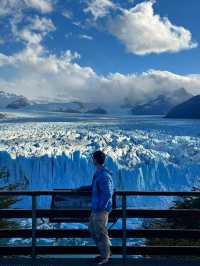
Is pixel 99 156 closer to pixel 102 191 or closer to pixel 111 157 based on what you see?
pixel 102 191

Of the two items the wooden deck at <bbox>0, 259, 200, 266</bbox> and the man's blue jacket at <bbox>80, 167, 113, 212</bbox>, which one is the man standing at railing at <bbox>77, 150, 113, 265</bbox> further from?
the wooden deck at <bbox>0, 259, 200, 266</bbox>

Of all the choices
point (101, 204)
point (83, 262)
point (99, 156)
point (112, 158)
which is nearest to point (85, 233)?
point (83, 262)

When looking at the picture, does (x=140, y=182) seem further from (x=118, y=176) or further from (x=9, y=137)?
(x=9, y=137)

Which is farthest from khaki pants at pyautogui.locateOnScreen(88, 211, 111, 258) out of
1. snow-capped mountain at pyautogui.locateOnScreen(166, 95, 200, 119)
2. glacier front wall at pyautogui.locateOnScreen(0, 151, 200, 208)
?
snow-capped mountain at pyautogui.locateOnScreen(166, 95, 200, 119)

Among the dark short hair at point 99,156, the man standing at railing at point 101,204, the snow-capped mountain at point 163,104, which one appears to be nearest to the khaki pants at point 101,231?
the man standing at railing at point 101,204

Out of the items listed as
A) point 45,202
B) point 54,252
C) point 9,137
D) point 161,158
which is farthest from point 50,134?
point 54,252

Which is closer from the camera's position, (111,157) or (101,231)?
(101,231)

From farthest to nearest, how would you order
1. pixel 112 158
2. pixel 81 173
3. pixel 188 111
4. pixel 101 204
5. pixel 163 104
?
pixel 163 104, pixel 188 111, pixel 112 158, pixel 81 173, pixel 101 204

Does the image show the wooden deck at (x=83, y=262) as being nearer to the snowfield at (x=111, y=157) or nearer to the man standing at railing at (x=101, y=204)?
the man standing at railing at (x=101, y=204)
